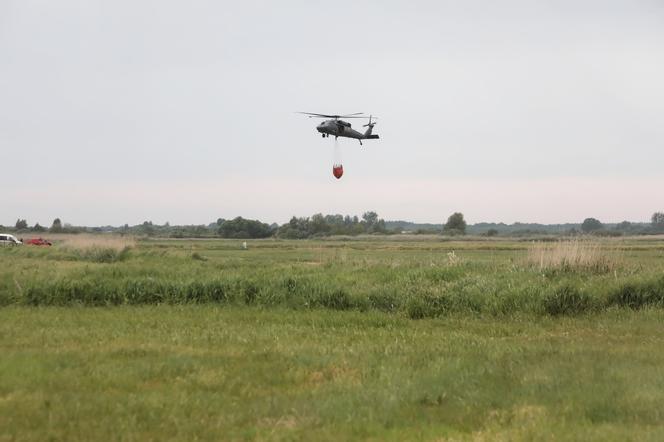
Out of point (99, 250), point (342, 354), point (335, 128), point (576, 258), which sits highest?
point (335, 128)

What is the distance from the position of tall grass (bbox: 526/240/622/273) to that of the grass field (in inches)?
2.2

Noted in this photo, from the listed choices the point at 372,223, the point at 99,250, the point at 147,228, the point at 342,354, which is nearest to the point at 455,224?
the point at 372,223

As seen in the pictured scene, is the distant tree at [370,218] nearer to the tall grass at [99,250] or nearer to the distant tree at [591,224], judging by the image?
the distant tree at [591,224]

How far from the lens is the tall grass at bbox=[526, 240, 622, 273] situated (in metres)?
17.9

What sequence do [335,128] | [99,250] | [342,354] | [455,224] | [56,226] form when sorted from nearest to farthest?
[342,354] → [335,128] → [99,250] → [56,226] → [455,224]

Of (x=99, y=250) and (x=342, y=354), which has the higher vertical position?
(x=99, y=250)

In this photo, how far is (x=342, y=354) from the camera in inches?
375

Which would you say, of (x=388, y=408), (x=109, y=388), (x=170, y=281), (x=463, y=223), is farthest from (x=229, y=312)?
(x=463, y=223)

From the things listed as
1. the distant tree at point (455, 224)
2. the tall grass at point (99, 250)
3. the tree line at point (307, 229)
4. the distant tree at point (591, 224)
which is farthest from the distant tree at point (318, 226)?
the tall grass at point (99, 250)

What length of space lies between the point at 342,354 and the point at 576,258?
10614mm

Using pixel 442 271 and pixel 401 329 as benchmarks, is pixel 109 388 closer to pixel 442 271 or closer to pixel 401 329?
pixel 401 329

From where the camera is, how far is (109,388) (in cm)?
747

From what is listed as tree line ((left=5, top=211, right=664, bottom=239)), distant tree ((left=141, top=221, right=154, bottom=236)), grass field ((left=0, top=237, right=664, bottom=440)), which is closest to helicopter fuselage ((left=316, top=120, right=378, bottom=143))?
grass field ((left=0, top=237, right=664, bottom=440))

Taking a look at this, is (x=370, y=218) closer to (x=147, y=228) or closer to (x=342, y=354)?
(x=147, y=228)
